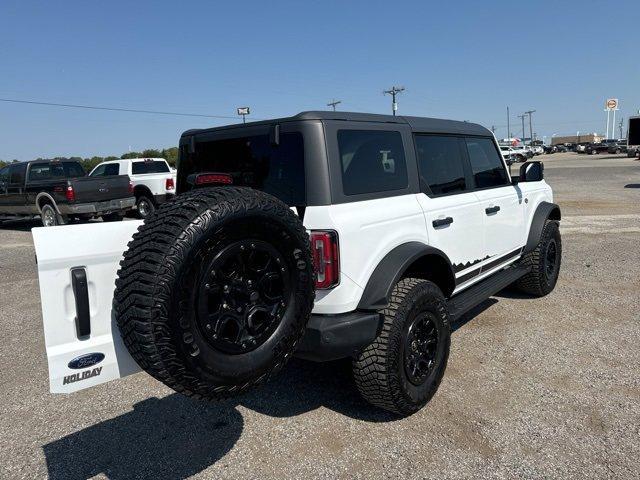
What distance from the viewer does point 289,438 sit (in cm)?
294

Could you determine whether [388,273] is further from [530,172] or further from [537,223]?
[537,223]

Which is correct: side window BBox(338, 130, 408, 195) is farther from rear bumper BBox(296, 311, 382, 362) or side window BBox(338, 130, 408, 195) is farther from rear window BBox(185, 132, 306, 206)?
rear bumper BBox(296, 311, 382, 362)

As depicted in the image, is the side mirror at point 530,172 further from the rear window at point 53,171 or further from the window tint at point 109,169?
the window tint at point 109,169

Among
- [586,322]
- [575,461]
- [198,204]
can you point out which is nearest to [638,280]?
[586,322]

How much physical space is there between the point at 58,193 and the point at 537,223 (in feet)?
35.5

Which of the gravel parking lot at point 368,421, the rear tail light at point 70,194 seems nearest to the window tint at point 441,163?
the gravel parking lot at point 368,421

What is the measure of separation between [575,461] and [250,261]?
203cm

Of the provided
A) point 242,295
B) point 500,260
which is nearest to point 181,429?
point 242,295

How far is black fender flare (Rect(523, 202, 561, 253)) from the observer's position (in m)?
5.06

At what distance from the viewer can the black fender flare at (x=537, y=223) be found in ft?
16.6

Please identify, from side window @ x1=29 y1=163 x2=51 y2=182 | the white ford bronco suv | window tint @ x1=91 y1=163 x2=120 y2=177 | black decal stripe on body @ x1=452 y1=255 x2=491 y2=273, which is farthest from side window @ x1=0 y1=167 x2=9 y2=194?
black decal stripe on body @ x1=452 y1=255 x2=491 y2=273

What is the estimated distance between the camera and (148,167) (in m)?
15.6

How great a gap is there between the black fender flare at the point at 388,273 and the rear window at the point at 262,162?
0.62 m

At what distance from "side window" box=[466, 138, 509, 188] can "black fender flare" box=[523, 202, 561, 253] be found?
0.69 metres
